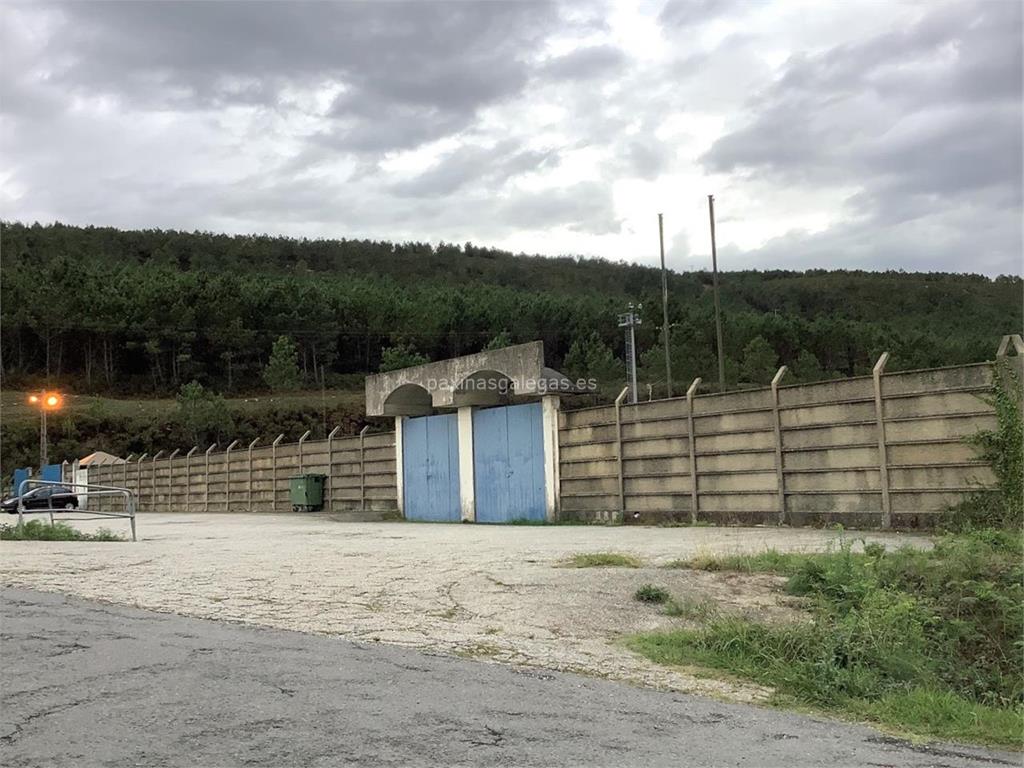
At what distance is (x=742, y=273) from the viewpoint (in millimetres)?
149000

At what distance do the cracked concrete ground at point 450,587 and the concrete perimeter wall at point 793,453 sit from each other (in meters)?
0.93

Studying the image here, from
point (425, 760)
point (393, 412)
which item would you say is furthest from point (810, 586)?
point (393, 412)

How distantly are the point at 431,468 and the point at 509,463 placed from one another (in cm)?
357

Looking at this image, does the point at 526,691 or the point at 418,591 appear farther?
the point at 418,591

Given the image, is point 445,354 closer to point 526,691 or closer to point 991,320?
point 991,320

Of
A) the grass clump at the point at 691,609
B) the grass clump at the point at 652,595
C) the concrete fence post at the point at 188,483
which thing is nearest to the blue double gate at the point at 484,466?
the grass clump at the point at 652,595

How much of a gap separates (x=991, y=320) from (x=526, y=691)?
390 feet

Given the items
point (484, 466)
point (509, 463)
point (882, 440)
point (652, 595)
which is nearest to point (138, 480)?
point (484, 466)

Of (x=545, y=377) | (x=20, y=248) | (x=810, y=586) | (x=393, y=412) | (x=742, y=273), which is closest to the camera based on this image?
(x=810, y=586)

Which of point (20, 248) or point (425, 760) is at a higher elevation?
point (20, 248)

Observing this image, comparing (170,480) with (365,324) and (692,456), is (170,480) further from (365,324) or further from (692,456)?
(365,324)

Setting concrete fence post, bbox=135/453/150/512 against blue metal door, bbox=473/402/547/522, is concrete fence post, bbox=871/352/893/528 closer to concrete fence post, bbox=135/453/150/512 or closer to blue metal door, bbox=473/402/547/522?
blue metal door, bbox=473/402/547/522

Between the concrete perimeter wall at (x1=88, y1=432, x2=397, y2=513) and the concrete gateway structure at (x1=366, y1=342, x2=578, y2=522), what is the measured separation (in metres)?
1.60

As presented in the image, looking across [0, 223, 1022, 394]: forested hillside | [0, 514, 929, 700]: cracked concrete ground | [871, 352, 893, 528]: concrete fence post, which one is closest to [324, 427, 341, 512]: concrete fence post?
[0, 514, 929, 700]: cracked concrete ground
